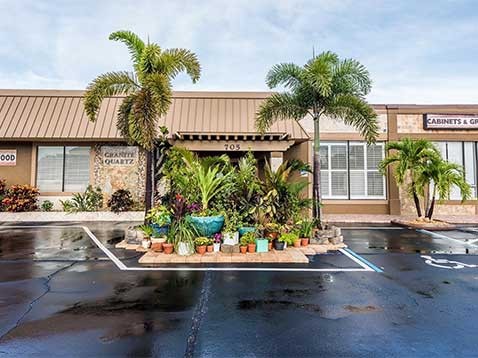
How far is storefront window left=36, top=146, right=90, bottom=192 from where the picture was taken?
15.6 meters

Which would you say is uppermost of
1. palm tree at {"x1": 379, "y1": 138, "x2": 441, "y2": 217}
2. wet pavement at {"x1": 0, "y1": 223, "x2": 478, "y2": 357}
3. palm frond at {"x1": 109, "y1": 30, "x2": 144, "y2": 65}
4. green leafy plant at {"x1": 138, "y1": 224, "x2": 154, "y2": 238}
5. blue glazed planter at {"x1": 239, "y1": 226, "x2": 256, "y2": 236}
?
palm frond at {"x1": 109, "y1": 30, "x2": 144, "y2": 65}

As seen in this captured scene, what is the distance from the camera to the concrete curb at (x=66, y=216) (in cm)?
1346

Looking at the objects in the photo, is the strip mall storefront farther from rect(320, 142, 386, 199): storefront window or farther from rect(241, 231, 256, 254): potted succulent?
rect(241, 231, 256, 254): potted succulent

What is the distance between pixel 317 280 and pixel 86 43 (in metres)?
15.1

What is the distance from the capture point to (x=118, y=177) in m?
15.6

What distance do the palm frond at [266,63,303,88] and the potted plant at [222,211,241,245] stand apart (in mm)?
4252

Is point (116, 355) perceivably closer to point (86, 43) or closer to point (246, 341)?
point (246, 341)

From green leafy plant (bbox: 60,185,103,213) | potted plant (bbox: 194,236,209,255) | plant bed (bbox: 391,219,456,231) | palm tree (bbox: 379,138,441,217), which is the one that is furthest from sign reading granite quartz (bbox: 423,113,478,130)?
green leafy plant (bbox: 60,185,103,213)

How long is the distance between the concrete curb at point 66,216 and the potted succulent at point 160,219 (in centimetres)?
581

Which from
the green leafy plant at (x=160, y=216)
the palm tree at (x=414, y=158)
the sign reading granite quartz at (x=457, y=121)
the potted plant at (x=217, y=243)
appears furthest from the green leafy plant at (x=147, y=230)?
the sign reading granite quartz at (x=457, y=121)

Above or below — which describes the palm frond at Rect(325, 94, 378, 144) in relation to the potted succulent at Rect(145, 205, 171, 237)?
above

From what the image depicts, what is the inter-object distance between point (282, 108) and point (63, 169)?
38.7 feet

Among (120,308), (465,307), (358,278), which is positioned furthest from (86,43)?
(465,307)

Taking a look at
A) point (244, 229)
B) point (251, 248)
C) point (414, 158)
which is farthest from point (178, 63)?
point (414, 158)
